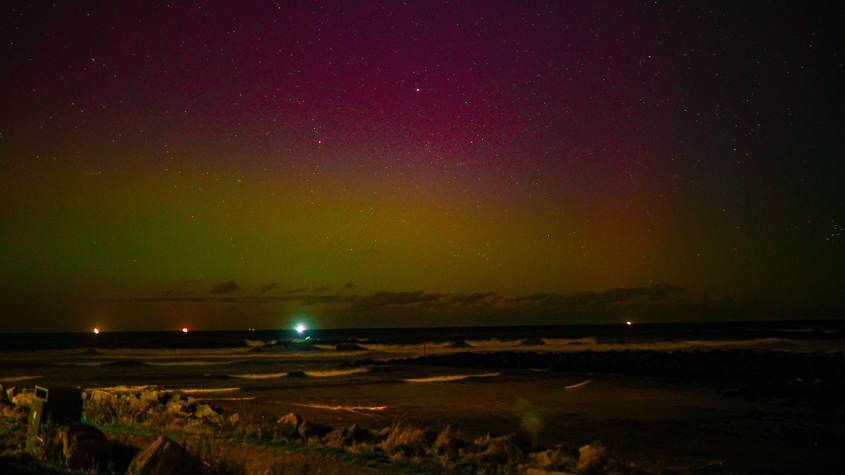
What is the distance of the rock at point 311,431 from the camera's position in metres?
9.67

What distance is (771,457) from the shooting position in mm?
10016

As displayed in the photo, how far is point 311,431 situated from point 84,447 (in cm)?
340

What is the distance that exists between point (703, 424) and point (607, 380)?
11.4 meters

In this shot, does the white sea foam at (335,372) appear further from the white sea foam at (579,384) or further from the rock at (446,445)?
the rock at (446,445)

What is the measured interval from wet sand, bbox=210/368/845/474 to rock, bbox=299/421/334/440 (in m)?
2.83

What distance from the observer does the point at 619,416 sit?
14.5 m

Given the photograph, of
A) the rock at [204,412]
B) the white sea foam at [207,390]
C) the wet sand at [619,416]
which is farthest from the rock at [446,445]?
the white sea foam at [207,390]

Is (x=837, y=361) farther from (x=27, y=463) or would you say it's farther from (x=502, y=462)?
(x=27, y=463)

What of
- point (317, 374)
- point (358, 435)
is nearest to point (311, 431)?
point (358, 435)

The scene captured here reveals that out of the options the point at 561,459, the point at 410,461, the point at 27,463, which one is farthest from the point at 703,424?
the point at 27,463

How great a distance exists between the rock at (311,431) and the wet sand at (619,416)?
283 cm

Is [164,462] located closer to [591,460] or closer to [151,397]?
[591,460]

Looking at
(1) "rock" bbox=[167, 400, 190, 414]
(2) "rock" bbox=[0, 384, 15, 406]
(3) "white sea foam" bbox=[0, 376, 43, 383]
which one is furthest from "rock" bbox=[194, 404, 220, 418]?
(3) "white sea foam" bbox=[0, 376, 43, 383]

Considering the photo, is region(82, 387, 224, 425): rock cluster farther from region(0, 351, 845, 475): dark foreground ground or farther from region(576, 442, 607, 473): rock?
region(576, 442, 607, 473): rock
